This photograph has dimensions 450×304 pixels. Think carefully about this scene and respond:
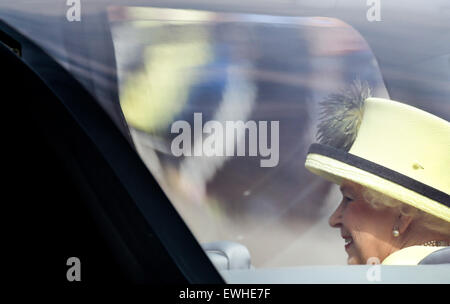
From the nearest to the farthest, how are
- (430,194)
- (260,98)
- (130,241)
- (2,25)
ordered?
1. (130,241)
2. (2,25)
3. (430,194)
4. (260,98)

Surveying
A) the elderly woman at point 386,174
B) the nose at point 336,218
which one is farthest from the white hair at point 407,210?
the nose at point 336,218

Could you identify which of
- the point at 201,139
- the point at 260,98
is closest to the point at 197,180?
the point at 201,139

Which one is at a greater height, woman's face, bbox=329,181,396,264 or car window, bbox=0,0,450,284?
car window, bbox=0,0,450,284

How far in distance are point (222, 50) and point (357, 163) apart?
48cm

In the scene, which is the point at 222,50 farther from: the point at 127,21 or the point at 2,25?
the point at 2,25

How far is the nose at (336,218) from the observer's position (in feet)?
5.45

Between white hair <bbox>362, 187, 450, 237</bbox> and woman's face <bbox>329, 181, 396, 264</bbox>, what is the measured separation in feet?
0.07

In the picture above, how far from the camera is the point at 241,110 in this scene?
5.33 ft

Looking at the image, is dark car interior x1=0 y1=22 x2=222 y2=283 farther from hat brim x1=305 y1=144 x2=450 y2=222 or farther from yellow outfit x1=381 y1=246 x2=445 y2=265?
hat brim x1=305 y1=144 x2=450 y2=222

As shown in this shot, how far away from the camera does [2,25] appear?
85 centimetres

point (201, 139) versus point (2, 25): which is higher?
point (2, 25)

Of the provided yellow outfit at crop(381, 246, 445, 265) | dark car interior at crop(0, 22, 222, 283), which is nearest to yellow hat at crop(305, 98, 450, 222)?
yellow outfit at crop(381, 246, 445, 265)

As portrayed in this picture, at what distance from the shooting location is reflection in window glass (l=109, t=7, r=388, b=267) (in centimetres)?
157

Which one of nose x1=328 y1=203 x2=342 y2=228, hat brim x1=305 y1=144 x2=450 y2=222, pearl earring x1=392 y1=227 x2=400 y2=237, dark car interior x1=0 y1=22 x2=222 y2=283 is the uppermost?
dark car interior x1=0 y1=22 x2=222 y2=283
